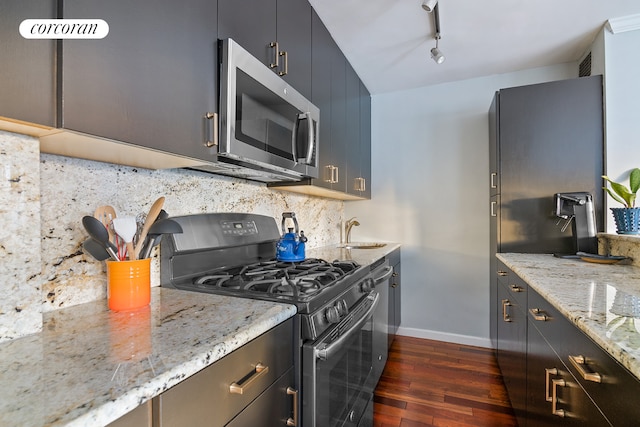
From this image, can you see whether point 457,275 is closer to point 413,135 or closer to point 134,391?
point 413,135

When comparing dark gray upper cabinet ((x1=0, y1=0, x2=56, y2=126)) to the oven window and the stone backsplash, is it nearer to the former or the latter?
the stone backsplash

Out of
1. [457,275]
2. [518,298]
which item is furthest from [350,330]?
[457,275]

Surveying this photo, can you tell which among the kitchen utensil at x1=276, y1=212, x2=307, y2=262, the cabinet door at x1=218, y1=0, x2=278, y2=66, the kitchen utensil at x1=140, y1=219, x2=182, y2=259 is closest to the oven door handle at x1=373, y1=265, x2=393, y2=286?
the kitchen utensil at x1=276, y1=212, x2=307, y2=262

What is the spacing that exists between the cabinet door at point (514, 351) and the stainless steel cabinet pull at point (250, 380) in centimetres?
140

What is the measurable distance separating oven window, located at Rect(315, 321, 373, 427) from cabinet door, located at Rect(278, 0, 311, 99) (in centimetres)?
130

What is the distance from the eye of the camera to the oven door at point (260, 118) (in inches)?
42.3

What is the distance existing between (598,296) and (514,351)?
0.91 metres

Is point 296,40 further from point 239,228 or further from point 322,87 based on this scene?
point 239,228

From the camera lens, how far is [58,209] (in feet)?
→ 3.03

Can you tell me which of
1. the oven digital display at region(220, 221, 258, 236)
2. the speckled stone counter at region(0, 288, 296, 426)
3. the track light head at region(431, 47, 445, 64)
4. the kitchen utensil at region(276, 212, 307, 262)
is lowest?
the speckled stone counter at region(0, 288, 296, 426)

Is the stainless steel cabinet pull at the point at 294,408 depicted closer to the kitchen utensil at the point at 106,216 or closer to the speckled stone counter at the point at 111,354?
the speckled stone counter at the point at 111,354

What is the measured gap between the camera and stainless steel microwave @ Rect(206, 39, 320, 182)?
108 centimetres

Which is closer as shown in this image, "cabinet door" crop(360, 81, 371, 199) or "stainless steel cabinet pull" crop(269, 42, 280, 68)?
A: "stainless steel cabinet pull" crop(269, 42, 280, 68)

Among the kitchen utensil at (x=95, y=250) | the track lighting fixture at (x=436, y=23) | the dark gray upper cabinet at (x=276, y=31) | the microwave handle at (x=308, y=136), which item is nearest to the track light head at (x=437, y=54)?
the track lighting fixture at (x=436, y=23)
